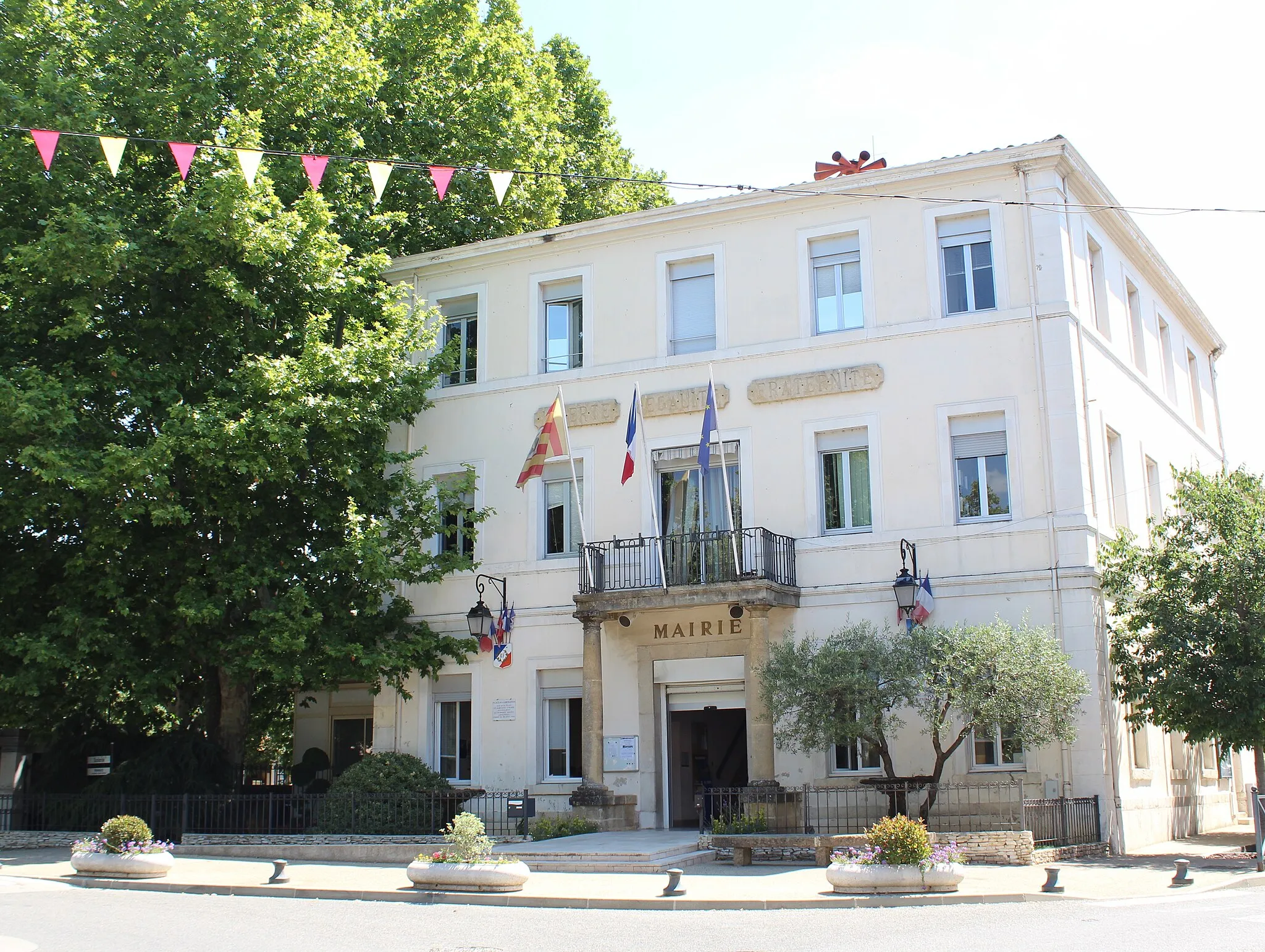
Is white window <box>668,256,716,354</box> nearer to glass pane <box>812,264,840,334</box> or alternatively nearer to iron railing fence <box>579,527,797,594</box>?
glass pane <box>812,264,840,334</box>

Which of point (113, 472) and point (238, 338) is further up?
point (238, 338)

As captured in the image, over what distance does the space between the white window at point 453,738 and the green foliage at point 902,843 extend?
36.8 feet

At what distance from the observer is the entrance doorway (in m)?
22.4

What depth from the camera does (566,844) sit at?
18.4m

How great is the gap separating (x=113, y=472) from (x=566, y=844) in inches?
346

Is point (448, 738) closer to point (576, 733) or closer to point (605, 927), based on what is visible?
point (576, 733)

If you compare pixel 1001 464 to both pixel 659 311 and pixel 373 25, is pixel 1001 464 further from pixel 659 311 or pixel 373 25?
pixel 373 25

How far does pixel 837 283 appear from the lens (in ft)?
73.3

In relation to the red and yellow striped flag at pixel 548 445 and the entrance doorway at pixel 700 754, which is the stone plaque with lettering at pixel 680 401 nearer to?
the red and yellow striped flag at pixel 548 445

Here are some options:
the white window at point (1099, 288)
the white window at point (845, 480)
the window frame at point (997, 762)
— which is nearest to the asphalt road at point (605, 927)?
the window frame at point (997, 762)

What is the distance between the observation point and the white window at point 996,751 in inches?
767

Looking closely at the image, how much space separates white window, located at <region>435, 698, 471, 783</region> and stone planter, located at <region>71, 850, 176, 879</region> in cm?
748

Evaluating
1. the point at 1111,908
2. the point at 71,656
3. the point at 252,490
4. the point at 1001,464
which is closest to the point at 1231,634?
the point at 1001,464

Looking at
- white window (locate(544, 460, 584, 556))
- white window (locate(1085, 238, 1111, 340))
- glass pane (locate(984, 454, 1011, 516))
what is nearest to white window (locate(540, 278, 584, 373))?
white window (locate(544, 460, 584, 556))
